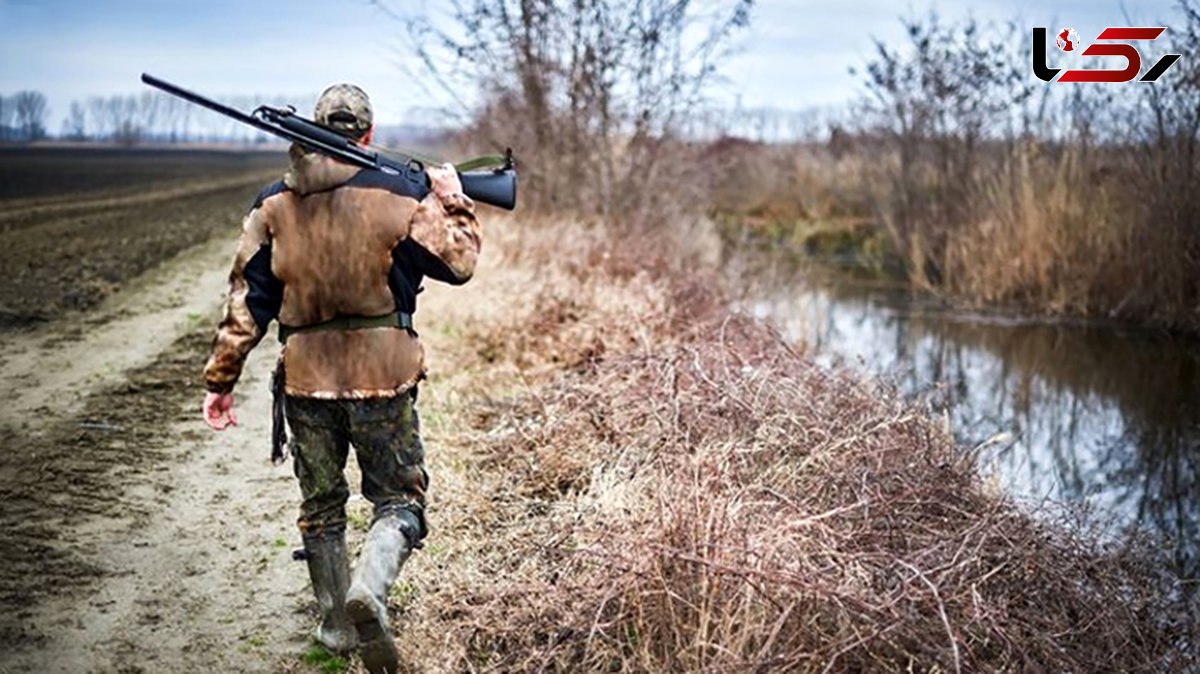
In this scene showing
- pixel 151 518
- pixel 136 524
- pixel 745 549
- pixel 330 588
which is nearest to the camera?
pixel 745 549

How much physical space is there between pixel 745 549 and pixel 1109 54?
1323 cm

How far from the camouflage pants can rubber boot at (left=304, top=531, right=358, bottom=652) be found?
54mm

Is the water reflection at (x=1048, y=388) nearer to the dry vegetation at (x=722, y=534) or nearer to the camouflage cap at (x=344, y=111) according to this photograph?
the dry vegetation at (x=722, y=534)

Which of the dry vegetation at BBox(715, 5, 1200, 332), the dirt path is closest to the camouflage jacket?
the dirt path

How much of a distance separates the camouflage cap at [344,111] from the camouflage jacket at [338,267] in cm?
15

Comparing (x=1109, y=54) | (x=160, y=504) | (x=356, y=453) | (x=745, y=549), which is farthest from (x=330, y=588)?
(x=1109, y=54)

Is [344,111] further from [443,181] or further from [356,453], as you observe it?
[356,453]

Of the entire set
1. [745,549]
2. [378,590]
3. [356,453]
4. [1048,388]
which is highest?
[356,453]

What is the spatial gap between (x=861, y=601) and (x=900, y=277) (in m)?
17.6

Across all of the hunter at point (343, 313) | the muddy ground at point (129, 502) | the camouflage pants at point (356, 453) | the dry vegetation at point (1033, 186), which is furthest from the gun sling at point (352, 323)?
the dry vegetation at point (1033, 186)

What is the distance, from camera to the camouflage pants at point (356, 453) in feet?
14.0

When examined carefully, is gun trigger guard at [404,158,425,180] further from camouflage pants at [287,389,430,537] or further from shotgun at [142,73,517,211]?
camouflage pants at [287,389,430,537]

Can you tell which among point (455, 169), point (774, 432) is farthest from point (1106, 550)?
point (455, 169)

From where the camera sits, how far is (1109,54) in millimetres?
14977
